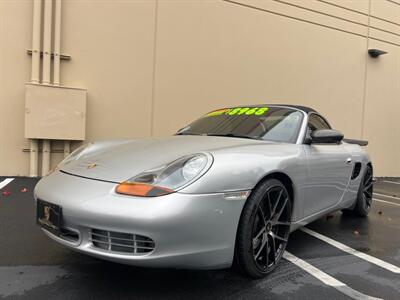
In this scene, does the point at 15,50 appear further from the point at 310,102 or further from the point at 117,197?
the point at 310,102

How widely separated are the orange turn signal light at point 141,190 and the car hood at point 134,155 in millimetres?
106

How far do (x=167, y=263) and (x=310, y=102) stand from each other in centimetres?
892

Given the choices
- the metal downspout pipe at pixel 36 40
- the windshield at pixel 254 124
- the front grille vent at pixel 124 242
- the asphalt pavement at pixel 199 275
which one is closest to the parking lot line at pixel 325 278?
the asphalt pavement at pixel 199 275

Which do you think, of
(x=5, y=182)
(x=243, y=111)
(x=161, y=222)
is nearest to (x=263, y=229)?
(x=161, y=222)

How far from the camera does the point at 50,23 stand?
7090 mm

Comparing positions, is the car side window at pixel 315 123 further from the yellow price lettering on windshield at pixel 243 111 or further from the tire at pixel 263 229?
the tire at pixel 263 229

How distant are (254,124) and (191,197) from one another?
164 centimetres

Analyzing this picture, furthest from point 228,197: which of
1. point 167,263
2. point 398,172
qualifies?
point 398,172

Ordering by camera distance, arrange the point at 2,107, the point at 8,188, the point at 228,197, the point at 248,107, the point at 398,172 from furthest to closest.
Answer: the point at 398,172 → the point at 2,107 → the point at 8,188 → the point at 248,107 → the point at 228,197

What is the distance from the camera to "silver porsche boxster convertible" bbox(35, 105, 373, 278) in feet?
7.66

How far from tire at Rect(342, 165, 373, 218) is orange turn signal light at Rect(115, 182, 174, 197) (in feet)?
10.9

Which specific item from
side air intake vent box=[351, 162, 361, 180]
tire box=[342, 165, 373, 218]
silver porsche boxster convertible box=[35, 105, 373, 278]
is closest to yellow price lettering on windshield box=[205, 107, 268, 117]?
silver porsche boxster convertible box=[35, 105, 373, 278]

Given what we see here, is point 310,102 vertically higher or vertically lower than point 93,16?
lower

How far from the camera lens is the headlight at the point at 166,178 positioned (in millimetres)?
2400
